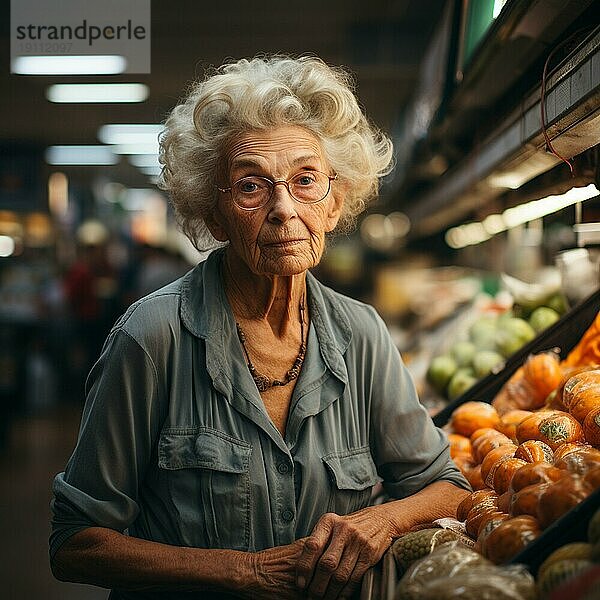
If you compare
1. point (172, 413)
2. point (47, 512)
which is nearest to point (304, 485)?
point (172, 413)

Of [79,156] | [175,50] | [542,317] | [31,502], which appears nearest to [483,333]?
[542,317]

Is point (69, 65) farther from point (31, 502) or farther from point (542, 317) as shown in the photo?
point (31, 502)

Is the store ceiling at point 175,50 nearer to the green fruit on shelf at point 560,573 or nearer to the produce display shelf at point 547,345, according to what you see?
the produce display shelf at point 547,345

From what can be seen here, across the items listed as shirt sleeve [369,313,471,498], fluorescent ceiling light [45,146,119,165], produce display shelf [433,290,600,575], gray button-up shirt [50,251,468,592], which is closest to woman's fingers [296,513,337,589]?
gray button-up shirt [50,251,468,592]

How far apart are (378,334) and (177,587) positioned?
0.75m

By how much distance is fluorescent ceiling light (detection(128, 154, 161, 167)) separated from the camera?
6.17 meters

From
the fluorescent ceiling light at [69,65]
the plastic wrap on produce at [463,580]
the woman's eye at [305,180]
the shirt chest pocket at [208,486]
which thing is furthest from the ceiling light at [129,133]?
the plastic wrap on produce at [463,580]

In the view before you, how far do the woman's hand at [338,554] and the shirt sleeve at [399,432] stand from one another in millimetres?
251

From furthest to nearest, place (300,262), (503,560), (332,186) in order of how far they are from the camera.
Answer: (332,186), (300,262), (503,560)

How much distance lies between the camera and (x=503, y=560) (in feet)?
4.77

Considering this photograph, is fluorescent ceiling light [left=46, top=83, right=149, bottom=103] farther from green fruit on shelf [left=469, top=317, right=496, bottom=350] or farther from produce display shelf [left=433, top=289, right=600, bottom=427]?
green fruit on shelf [left=469, top=317, right=496, bottom=350]

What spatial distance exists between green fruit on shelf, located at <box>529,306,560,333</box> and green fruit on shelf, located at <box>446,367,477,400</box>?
318mm

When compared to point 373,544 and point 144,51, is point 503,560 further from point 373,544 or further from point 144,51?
point 144,51

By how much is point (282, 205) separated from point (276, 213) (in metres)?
0.02
